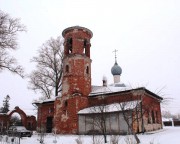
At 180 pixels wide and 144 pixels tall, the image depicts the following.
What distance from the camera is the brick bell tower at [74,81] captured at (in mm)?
23141

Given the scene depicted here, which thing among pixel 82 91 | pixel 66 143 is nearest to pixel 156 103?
pixel 82 91

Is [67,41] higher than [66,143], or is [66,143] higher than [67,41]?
[67,41]

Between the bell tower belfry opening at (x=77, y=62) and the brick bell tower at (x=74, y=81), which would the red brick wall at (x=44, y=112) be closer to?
the brick bell tower at (x=74, y=81)

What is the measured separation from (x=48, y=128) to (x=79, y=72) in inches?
337

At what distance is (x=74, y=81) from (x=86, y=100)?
244 centimetres

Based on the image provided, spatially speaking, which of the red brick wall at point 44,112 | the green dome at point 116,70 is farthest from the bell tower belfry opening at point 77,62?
the green dome at point 116,70

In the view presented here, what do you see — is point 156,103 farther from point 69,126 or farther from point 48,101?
point 48,101

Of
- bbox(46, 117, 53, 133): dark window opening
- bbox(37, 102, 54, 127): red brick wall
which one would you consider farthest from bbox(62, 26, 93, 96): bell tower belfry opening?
bbox(46, 117, 53, 133): dark window opening

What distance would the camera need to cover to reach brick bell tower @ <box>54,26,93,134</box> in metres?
23.1


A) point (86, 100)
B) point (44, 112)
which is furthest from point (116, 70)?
point (44, 112)

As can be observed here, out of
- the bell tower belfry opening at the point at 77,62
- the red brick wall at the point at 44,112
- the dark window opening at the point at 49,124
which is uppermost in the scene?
the bell tower belfry opening at the point at 77,62

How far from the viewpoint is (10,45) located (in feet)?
64.2

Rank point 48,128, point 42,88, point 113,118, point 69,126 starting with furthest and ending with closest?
1. point 42,88
2. point 48,128
3. point 69,126
4. point 113,118

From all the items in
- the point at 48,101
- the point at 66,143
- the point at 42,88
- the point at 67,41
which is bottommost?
the point at 66,143
